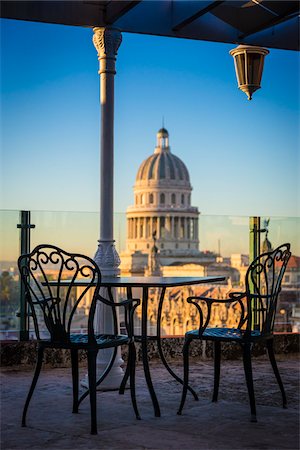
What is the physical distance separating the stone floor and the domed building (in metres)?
73.0

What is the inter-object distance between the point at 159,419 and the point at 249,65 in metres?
2.61

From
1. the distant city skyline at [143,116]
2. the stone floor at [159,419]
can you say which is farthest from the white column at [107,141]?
the distant city skyline at [143,116]

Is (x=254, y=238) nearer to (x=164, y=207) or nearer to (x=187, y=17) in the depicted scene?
(x=187, y=17)

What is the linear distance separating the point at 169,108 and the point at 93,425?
77.0 meters

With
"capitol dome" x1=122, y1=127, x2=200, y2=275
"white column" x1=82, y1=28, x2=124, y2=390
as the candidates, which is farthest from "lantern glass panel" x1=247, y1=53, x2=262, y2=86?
"capitol dome" x1=122, y1=127, x2=200, y2=275

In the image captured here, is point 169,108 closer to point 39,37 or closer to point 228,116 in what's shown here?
point 228,116

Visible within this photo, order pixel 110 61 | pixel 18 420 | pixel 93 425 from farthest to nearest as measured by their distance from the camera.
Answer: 1. pixel 110 61
2. pixel 18 420
3. pixel 93 425

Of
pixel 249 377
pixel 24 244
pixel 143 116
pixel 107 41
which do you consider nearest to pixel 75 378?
pixel 249 377

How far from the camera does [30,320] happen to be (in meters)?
5.95

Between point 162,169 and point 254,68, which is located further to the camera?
point 162,169

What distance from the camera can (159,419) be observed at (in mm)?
4145

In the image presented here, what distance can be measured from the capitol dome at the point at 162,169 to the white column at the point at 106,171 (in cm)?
8551

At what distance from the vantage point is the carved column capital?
16.9 feet

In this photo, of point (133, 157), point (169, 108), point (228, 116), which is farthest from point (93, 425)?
point (133, 157)
